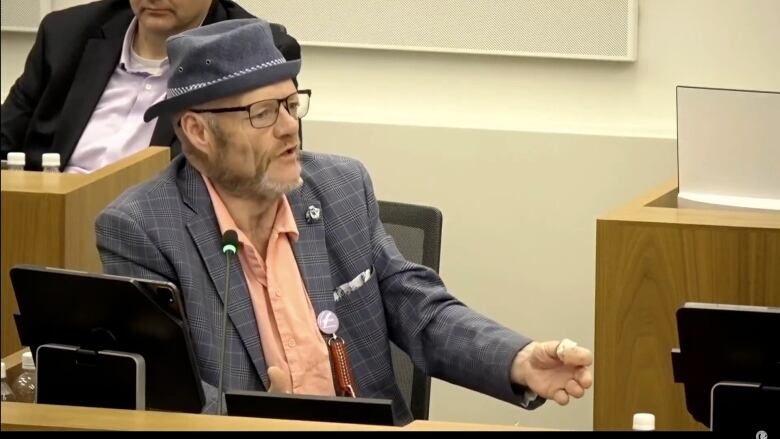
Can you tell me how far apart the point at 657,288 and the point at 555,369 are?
0.33 m

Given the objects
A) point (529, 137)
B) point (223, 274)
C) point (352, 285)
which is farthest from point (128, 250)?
point (529, 137)

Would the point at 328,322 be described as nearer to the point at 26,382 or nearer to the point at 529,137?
the point at 26,382

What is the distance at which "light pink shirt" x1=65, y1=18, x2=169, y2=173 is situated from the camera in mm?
3498

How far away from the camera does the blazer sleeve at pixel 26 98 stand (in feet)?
12.0

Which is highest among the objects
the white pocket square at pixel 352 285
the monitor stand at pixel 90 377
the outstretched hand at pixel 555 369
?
the monitor stand at pixel 90 377

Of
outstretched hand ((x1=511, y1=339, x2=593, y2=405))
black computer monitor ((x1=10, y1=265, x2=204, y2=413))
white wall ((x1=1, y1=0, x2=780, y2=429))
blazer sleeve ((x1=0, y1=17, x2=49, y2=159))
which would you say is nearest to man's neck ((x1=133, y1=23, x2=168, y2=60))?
blazer sleeve ((x1=0, y1=17, x2=49, y2=159))

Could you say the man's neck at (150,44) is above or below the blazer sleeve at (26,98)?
above

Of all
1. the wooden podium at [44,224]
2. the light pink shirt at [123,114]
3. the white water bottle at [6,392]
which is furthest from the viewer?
the light pink shirt at [123,114]

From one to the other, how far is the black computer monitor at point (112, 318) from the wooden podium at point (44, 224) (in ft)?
2.38

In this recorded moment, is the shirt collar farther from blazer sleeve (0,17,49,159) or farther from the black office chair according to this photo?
the black office chair

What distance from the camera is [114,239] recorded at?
2283mm

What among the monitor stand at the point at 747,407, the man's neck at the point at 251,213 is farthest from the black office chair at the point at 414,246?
the monitor stand at the point at 747,407

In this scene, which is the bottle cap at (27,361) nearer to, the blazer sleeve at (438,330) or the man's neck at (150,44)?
the blazer sleeve at (438,330)

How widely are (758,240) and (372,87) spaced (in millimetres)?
2111
